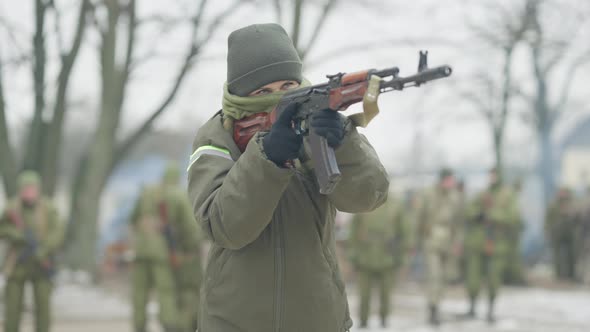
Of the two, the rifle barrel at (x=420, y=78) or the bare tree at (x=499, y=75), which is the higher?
the bare tree at (x=499, y=75)

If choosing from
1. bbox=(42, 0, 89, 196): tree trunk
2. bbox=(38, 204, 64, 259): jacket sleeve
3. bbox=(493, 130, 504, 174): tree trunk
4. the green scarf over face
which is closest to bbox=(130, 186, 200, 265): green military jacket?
bbox=(38, 204, 64, 259): jacket sleeve

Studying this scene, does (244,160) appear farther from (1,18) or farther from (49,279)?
(1,18)

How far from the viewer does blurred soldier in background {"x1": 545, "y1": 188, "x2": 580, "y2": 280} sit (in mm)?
18391

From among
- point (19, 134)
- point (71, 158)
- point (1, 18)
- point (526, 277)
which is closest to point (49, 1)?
point (1, 18)

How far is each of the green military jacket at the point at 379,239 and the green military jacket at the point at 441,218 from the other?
0.49 metres

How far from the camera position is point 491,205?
39.4 feet

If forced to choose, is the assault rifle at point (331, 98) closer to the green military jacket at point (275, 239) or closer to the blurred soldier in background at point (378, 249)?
the green military jacket at point (275, 239)

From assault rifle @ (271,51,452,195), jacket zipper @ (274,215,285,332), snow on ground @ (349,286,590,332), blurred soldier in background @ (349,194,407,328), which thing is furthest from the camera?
snow on ground @ (349,286,590,332)

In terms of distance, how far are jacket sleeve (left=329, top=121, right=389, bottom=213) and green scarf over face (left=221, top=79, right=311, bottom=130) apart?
12.4 inches

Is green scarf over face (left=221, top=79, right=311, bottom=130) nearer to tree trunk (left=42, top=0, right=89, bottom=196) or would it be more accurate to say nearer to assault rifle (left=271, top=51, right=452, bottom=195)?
assault rifle (left=271, top=51, right=452, bottom=195)

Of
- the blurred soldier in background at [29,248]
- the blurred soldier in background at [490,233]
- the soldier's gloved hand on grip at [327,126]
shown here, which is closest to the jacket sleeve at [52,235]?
the blurred soldier in background at [29,248]

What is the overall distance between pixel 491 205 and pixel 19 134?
34.3 meters

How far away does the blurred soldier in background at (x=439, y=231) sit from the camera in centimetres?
1173

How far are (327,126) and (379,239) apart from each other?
8461mm
